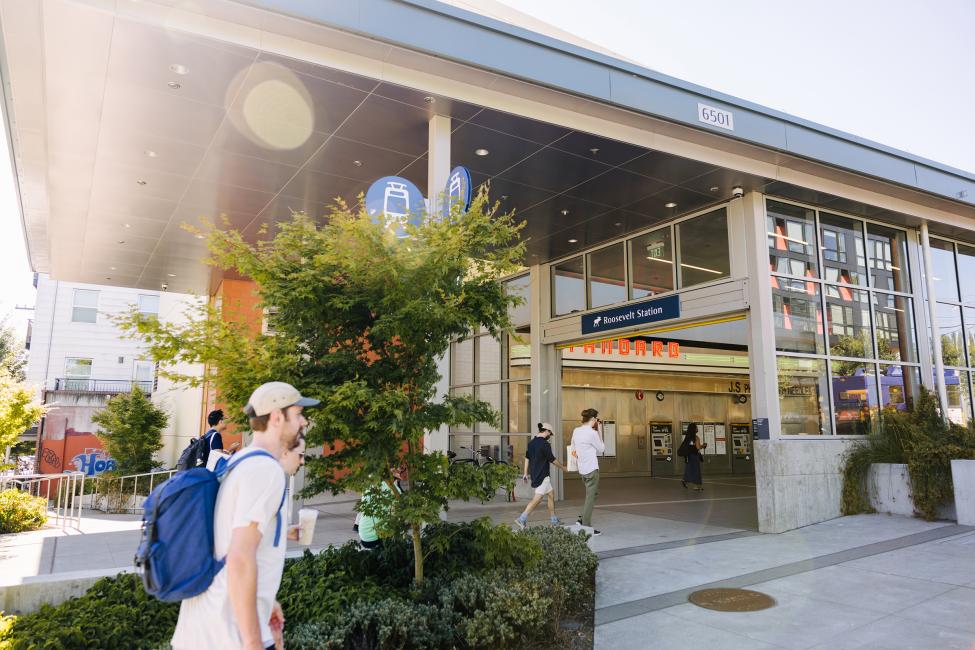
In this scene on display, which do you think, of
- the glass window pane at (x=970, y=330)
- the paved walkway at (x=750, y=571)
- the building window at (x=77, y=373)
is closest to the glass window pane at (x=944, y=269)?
the glass window pane at (x=970, y=330)

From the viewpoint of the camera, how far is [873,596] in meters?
6.06

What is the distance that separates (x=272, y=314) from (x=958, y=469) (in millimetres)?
10324

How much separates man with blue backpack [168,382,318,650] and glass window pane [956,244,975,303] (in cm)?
1644

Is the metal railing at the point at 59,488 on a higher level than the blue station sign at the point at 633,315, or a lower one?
lower

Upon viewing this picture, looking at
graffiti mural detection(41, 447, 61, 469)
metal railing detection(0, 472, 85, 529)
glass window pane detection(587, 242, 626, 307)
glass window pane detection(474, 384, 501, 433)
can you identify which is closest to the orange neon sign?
glass window pane detection(474, 384, 501, 433)

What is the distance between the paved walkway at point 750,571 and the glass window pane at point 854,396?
1.76 metres

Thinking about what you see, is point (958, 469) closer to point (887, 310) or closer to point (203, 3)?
point (887, 310)

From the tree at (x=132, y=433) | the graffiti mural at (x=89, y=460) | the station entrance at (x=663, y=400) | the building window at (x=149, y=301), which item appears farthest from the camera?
the building window at (x=149, y=301)

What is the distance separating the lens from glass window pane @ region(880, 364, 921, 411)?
12047mm

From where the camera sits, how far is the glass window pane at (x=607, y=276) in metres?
13.6

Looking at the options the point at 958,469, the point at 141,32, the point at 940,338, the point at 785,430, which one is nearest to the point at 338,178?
the point at 141,32

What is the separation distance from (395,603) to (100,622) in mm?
2234

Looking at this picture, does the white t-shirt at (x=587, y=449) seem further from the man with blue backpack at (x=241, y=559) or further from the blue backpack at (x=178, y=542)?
the blue backpack at (x=178, y=542)

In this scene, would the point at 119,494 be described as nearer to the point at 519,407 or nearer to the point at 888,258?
the point at 519,407
